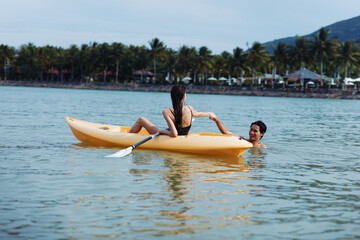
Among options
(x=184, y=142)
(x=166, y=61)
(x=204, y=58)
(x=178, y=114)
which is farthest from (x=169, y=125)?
(x=166, y=61)

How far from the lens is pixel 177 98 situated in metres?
8.32

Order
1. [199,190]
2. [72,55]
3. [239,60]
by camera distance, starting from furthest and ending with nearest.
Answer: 1. [72,55]
2. [239,60]
3. [199,190]

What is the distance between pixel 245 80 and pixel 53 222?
8320cm

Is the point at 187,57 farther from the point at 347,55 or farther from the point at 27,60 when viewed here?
the point at 27,60

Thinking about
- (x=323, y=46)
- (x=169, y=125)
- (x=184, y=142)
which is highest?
(x=323, y=46)

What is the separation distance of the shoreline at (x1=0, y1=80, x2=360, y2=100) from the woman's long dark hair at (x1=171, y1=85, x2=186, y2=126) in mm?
61793

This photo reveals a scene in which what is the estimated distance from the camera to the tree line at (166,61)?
69.9 meters

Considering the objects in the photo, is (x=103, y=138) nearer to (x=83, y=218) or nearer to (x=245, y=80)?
(x=83, y=218)

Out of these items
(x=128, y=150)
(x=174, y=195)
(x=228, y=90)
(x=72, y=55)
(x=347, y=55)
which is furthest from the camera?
(x=72, y=55)

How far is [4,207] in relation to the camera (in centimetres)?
514

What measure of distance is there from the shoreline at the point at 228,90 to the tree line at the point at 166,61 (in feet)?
9.47

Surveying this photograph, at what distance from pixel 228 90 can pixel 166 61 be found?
1698cm

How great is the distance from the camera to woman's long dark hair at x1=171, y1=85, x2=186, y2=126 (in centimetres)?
824

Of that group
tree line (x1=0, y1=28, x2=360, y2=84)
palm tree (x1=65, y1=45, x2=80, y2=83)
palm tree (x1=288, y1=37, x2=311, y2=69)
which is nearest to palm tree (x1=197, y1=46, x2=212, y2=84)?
tree line (x1=0, y1=28, x2=360, y2=84)
